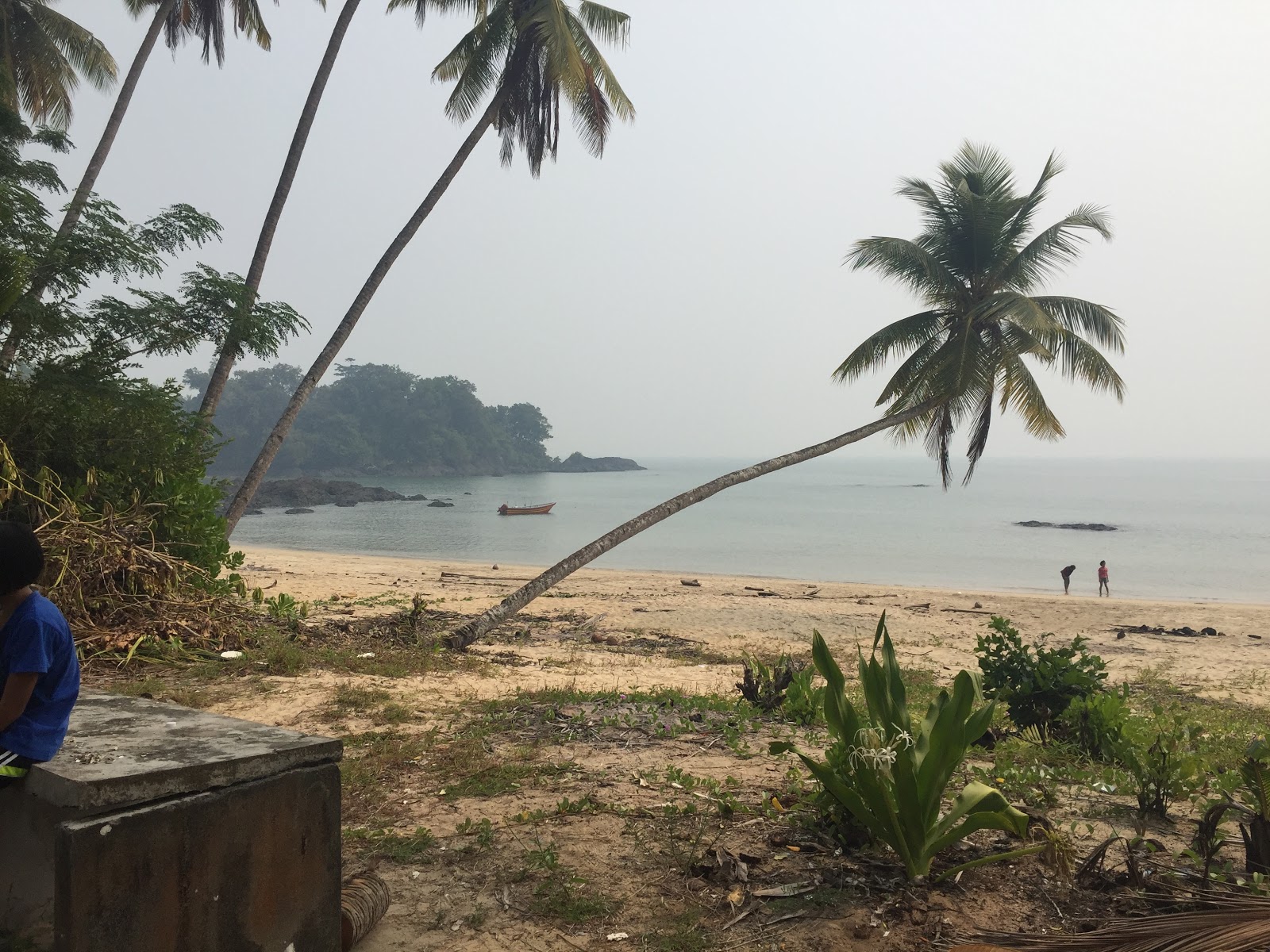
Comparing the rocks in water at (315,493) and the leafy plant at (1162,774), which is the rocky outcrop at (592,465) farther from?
the leafy plant at (1162,774)

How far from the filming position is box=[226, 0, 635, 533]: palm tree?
38.7ft

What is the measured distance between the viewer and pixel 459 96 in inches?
535

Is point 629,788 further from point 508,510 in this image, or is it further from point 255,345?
point 508,510

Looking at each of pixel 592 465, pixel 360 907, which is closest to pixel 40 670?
pixel 360 907

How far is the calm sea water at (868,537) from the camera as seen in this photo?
30.5 metres

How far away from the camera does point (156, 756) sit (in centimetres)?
248

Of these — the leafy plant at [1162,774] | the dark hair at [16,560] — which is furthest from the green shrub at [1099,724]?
the dark hair at [16,560]

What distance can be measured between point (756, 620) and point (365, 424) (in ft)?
278

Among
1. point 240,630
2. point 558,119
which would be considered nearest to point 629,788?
point 240,630

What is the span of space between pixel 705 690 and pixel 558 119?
9382 mm

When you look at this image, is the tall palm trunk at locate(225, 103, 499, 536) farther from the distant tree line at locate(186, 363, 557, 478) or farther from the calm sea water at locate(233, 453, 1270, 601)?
the distant tree line at locate(186, 363, 557, 478)

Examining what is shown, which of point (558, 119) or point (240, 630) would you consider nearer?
point (240, 630)

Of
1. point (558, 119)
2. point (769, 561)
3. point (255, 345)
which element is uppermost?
point (558, 119)

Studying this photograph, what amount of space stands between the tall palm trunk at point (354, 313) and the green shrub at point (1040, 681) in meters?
9.53
